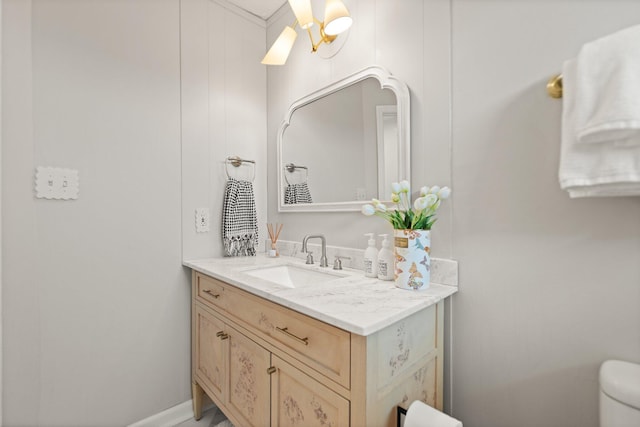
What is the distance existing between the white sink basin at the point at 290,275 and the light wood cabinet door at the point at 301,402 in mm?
475

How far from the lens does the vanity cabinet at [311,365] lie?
2.61ft

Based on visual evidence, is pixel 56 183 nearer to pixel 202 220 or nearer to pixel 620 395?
pixel 202 220

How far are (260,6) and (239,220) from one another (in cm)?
137

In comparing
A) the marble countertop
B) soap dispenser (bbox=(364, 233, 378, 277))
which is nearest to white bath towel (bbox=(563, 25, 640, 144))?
the marble countertop

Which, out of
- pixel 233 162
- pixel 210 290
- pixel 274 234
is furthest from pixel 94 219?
pixel 274 234

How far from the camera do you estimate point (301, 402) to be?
3.11 ft

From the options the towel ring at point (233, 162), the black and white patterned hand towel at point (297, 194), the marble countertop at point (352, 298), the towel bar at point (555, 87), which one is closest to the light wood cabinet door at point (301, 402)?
the marble countertop at point (352, 298)

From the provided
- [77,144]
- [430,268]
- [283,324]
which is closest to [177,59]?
[77,144]

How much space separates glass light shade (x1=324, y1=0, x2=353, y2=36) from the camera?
1.30 m

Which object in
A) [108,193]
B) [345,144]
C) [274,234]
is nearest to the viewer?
[108,193]

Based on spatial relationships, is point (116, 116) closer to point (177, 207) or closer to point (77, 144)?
point (77, 144)

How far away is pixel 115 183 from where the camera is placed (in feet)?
4.73

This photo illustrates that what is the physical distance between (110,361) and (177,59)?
161 centimetres

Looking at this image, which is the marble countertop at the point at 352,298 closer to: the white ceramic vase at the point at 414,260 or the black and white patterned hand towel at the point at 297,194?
the white ceramic vase at the point at 414,260
